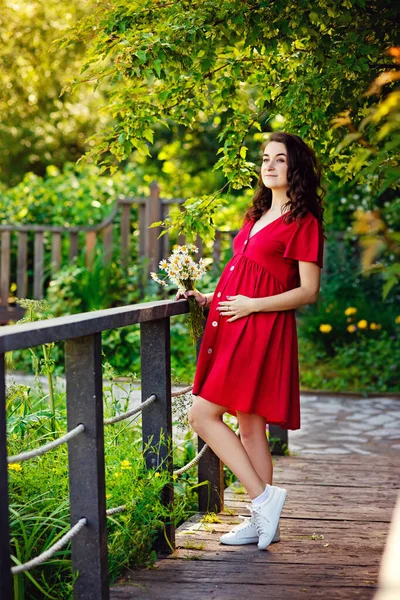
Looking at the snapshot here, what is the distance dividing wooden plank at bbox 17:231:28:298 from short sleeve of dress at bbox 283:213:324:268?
23.1 feet

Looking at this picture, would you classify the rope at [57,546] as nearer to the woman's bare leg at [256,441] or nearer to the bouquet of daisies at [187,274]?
the woman's bare leg at [256,441]

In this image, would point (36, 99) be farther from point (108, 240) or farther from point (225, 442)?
point (225, 442)

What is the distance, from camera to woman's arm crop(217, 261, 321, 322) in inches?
145

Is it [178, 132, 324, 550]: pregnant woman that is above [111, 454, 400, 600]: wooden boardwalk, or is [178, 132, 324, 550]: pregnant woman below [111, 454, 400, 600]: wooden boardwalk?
above

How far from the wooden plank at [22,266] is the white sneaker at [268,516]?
7.10 meters

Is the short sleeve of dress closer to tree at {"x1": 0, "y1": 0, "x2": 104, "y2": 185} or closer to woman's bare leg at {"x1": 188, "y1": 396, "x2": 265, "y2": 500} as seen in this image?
woman's bare leg at {"x1": 188, "y1": 396, "x2": 265, "y2": 500}

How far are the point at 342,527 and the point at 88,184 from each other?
788cm

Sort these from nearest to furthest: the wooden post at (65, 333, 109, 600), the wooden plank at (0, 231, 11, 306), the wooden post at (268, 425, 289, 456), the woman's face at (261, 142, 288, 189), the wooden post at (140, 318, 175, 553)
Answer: the wooden post at (65, 333, 109, 600) < the wooden post at (140, 318, 175, 553) < the woman's face at (261, 142, 288, 189) < the wooden post at (268, 425, 289, 456) < the wooden plank at (0, 231, 11, 306)

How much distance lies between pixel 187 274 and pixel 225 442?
762 millimetres

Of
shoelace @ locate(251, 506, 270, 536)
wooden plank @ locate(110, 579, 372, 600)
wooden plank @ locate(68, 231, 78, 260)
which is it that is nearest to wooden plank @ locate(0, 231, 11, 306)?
wooden plank @ locate(68, 231, 78, 260)

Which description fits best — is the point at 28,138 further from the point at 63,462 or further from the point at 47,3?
the point at 63,462

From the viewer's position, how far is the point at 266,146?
12.9 ft

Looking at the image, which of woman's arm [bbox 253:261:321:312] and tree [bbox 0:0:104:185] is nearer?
woman's arm [bbox 253:261:321:312]

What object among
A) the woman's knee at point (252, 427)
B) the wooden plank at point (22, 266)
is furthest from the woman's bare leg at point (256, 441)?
the wooden plank at point (22, 266)
